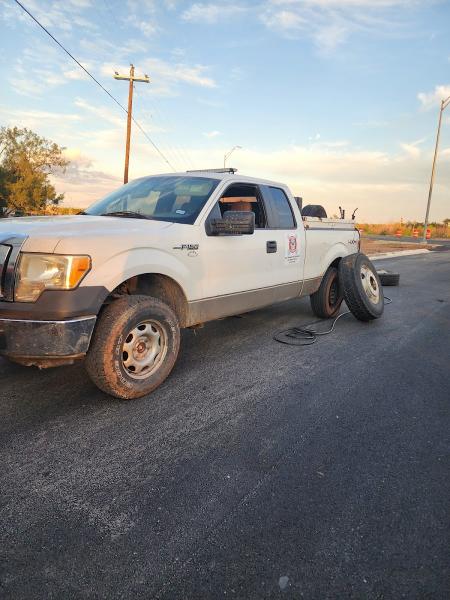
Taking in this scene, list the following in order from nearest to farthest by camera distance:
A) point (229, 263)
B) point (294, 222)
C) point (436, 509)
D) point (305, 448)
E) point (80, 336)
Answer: point (436, 509)
point (305, 448)
point (80, 336)
point (229, 263)
point (294, 222)

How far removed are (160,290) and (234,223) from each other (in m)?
0.90

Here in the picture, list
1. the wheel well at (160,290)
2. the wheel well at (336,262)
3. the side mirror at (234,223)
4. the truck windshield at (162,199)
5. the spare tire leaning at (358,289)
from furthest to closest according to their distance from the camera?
the wheel well at (336,262), the spare tire leaning at (358,289), the truck windshield at (162,199), the side mirror at (234,223), the wheel well at (160,290)

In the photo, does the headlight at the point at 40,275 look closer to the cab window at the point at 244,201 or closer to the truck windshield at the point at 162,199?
the truck windshield at the point at 162,199

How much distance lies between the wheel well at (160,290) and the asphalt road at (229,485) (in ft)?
2.06

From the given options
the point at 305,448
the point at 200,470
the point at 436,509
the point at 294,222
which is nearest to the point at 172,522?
the point at 200,470

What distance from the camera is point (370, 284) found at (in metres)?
6.36

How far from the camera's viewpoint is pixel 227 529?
1.96 metres

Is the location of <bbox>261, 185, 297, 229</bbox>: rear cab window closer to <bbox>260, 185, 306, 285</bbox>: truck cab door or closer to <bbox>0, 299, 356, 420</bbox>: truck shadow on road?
<bbox>260, 185, 306, 285</bbox>: truck cab door

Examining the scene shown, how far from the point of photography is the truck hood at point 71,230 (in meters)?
2.80

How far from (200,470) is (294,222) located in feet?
12.2

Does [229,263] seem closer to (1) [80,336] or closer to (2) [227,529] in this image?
(1) [80,336]

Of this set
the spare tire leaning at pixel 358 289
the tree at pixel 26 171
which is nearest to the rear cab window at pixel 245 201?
the spare tire leaning at pixel 358 289

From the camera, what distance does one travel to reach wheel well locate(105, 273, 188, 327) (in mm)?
3582

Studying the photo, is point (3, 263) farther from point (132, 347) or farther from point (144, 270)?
point (132, 347)
